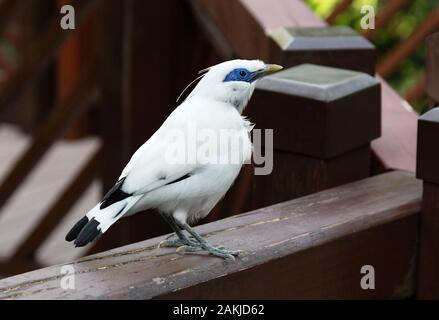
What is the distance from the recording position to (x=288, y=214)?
75.1 inches

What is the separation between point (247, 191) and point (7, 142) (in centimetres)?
516

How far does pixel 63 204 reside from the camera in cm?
435

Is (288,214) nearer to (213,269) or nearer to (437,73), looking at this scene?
(213,269)

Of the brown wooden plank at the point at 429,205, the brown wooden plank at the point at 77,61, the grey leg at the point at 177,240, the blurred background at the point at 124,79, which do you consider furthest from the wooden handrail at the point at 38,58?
the brown wooden plank at the point at 77,61

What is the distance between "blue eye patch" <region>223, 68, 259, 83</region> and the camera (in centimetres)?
165

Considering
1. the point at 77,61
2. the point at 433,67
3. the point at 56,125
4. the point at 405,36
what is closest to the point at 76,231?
the point at 433,67

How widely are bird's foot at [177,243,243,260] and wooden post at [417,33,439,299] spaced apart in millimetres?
498

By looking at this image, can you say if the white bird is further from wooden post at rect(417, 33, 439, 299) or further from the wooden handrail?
the wooden handrail

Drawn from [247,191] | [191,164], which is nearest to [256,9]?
[247,191]

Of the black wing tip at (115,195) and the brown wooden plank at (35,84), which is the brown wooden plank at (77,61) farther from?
the black wing tip at (115,195)

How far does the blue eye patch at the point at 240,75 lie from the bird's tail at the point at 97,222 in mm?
249

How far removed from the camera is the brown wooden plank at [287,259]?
1.49m

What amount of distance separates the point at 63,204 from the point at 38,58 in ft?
2.14

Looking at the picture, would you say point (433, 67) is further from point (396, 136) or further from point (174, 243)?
point (174, 243)
